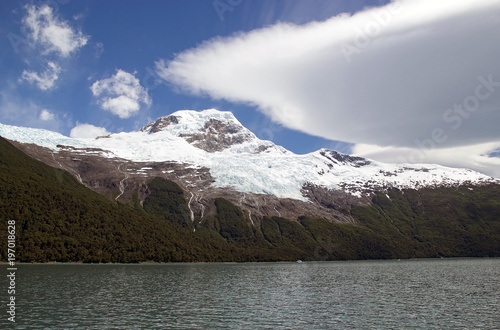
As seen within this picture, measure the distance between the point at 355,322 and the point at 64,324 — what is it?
4325 cm

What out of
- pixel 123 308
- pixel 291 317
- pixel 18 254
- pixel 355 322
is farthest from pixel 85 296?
pixel 18 254

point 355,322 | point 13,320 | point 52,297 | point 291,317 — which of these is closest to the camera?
point 13,320

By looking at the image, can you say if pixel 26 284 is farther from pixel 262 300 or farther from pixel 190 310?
pixel 262 300

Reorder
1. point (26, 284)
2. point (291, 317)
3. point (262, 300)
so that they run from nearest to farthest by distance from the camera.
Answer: point (291, 317), point (262, 300), point (26, 284)

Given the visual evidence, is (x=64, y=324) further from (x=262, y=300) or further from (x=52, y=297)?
Answer: (x=262, y=300)

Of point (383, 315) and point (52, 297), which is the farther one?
point (52, 297)

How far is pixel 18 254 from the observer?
179500 mm

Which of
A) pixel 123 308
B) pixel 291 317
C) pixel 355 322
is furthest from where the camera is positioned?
pixel 123 308

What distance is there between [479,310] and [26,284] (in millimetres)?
100358

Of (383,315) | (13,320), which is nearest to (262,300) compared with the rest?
(383,315)

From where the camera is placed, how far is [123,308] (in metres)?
68.2

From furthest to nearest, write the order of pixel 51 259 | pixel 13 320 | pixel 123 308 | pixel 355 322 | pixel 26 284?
1. pixel 51 259
2. pixel 26 284
3. pixel 123 308
4. pixel 355 322
5. pixel 13 320

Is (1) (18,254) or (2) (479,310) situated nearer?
(2) (479,310)

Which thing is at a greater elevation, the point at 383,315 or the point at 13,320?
the point at 13,320
